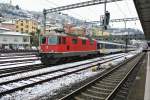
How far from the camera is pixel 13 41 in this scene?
73.1 metres

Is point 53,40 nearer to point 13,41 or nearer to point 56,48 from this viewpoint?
point 56,48

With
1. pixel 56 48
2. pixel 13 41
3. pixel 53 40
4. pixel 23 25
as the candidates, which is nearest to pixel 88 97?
pixel 56 48

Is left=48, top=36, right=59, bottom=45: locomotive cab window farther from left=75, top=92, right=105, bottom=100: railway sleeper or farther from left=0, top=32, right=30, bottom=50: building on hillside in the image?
left=0, top=32, right=30, bottom=50: building on hillside

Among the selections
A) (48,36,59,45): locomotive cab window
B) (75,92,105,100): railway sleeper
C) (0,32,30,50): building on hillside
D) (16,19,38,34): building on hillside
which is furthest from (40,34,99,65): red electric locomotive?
(16,19,38,34): building on hillside

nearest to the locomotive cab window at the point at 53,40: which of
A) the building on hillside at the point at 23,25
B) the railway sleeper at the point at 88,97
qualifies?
the railway sleeper at the point at 88,97

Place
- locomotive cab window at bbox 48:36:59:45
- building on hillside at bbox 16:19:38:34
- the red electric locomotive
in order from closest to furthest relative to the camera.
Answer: the red electric locomotive
locomotive cab window at bbox 48:36:59:45
building on hillside at bbox 16:19:38:34

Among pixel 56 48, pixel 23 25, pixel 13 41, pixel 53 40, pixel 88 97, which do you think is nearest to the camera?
pixel 88 97

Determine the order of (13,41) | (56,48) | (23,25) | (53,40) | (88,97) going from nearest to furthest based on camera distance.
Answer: (88,97) < (56,48) < (53,40) < (13,41) < (23,25)

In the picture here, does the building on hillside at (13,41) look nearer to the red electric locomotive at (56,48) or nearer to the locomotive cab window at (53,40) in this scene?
the red electric locomotive at (56,48)

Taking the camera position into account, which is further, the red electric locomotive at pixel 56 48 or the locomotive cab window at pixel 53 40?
the locomotive cab window at pixel 53 40

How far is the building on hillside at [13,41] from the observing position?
6916 centimetres

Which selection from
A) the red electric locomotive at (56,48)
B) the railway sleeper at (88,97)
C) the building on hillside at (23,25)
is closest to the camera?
the railway sleeper at (88,97)

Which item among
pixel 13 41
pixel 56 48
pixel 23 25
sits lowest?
pixel 56 48

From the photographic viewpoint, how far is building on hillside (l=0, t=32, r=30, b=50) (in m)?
69.2
